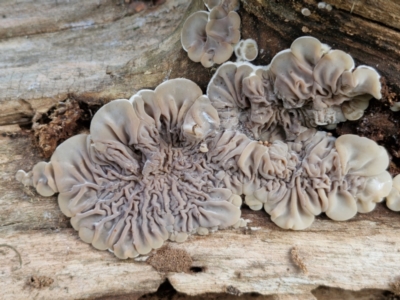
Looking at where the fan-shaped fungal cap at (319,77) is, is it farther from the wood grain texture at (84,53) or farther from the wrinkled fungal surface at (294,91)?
the wood grain texture at (84,53)

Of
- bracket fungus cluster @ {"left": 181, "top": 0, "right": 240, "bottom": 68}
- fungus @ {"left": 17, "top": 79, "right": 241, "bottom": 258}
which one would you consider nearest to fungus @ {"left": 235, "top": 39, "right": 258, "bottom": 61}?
bracket fungus cluster @ {"left": 181, "top": 0, "right": 240, "bottom": 68}

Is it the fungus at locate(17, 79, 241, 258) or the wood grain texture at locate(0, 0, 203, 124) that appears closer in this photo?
the fungus at locate(17, 79, 241, 258)

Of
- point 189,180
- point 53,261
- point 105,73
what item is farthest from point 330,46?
point 53,261

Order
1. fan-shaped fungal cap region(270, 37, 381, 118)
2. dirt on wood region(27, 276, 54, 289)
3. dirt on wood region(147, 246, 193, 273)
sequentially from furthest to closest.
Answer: dirt on wood region(147, 246, 193, 273) → dirt on wood region(27, 276, 54, 289) → fan-shaped fungal cap region(270, 37, 381, 118)

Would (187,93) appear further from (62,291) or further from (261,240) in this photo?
(62,291)

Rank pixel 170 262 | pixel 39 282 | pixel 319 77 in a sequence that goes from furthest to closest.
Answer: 1. pixel 170 262
2. pixel 39 282
3. pixel 319 77

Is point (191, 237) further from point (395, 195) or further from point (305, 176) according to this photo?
point (395, 195)

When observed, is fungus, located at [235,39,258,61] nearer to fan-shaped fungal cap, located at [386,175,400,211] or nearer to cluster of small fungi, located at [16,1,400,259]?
cluster of small fungi, located at [16,1,400,259]

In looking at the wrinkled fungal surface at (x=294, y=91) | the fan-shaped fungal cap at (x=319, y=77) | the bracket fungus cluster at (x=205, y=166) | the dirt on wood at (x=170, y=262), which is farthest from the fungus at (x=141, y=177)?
the fan-shaped fungal cap at (x=319, y=77)

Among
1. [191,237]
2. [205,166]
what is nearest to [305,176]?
[205,166]
